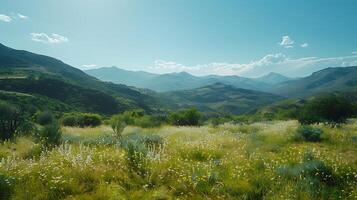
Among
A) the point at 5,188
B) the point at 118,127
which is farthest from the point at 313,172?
the point at 118,127

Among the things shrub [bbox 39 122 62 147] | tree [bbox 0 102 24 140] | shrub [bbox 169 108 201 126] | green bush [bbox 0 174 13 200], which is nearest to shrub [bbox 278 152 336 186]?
green bush [bbox 0 174 13 200]

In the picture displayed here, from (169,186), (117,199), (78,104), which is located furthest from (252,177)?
(78,104)

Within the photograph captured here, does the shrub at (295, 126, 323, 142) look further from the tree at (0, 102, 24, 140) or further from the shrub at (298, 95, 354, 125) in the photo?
the tree at (0, 102, 24, 140)

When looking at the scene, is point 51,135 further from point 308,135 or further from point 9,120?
point 308,135

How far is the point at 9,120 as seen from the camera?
17.0 metres

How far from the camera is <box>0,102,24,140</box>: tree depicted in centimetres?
1601

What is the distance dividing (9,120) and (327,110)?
73.3ft

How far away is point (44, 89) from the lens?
158875 millimetres

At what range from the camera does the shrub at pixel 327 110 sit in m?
23.0

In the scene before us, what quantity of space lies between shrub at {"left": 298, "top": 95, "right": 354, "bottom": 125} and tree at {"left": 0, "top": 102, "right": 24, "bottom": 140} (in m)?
19.3

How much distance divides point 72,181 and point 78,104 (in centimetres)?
15170

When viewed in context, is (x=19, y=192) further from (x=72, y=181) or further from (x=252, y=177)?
(x=252, y=177)

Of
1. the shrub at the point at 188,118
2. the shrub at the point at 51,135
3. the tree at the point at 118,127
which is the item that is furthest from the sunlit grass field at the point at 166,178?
the shrub at the point at 188,118

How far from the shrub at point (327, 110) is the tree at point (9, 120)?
19.3 metres
